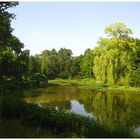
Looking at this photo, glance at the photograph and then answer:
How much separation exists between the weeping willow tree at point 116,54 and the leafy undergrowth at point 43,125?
1202 inches

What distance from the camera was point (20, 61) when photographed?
48.0m

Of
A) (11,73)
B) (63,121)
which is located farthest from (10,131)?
(11,73)

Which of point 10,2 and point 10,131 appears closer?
point 10,131

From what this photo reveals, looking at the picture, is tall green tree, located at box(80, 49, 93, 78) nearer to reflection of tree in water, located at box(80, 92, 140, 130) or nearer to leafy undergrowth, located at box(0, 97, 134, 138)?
reflection of tree in water, located at box(80, 92, 140, 130)

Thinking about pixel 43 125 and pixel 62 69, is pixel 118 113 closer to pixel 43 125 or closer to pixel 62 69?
pixel 43 125

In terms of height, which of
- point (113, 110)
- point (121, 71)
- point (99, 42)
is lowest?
point (113, 110)

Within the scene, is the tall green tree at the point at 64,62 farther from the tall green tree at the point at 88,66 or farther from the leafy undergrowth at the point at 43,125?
the leafy undergrowth at the point at 43,125

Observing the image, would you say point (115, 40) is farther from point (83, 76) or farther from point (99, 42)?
point (83, 76)

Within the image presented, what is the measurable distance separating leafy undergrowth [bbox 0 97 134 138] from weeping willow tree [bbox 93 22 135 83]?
3052cm

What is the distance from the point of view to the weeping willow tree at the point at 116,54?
146 feet

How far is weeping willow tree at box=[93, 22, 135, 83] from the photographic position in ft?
146

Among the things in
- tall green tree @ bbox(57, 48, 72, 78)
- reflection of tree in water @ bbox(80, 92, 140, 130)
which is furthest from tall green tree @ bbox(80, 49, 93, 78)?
reflection of tree in water @ bbox(80, 92, 140, 130)

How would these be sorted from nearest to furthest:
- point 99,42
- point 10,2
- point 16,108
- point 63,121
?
point 63,121 → point 16,108 → point 10,2 → point 99,42

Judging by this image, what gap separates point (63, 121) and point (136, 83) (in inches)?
1273
